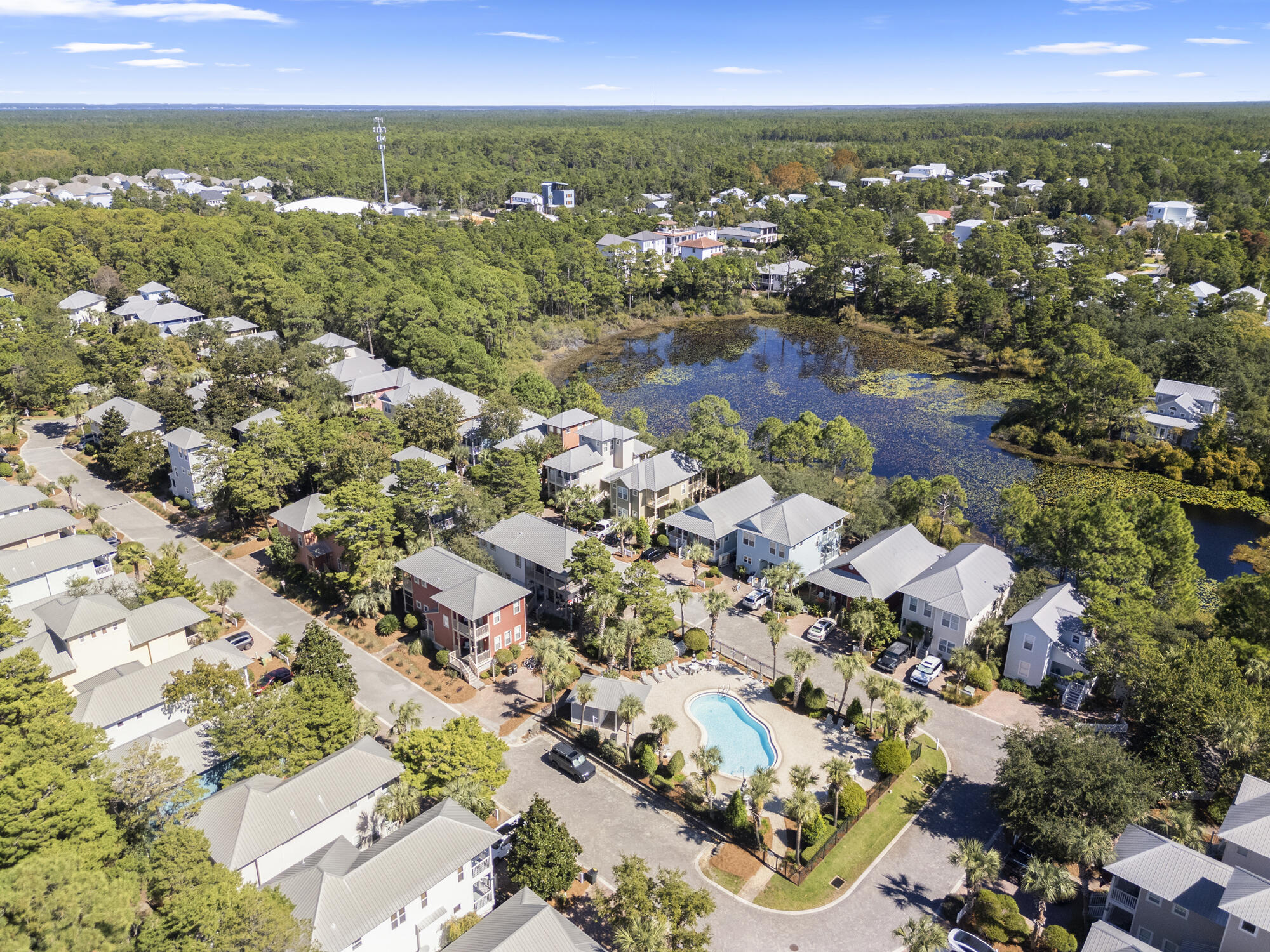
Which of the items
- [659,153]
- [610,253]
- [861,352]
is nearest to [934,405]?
[861,352]

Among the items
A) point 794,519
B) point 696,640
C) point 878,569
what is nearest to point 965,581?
point 878,569

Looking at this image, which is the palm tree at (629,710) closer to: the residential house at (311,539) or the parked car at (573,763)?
the parked car at (573,763)

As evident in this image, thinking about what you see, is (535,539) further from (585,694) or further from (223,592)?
(223,592)

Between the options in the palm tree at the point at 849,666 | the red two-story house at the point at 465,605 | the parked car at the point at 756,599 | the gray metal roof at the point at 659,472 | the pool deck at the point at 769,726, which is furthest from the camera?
the gray metal roof at the point at 659,472

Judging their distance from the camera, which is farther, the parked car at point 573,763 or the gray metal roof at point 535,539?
the gray metal roof at point 535,539

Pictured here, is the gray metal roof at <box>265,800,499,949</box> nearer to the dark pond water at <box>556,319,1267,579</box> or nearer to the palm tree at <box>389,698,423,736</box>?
the palm tree at <box>389,698,423,736</box>

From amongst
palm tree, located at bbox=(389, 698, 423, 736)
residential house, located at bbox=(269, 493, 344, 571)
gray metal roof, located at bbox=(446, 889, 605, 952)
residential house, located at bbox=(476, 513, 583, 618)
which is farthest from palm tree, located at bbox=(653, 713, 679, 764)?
residential house, located at bbox=(269, 493, 344, 571)

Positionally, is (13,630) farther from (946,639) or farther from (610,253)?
(610,253)

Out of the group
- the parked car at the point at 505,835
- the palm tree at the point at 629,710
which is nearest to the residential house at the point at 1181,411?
the palm tree at the point at 629,710
